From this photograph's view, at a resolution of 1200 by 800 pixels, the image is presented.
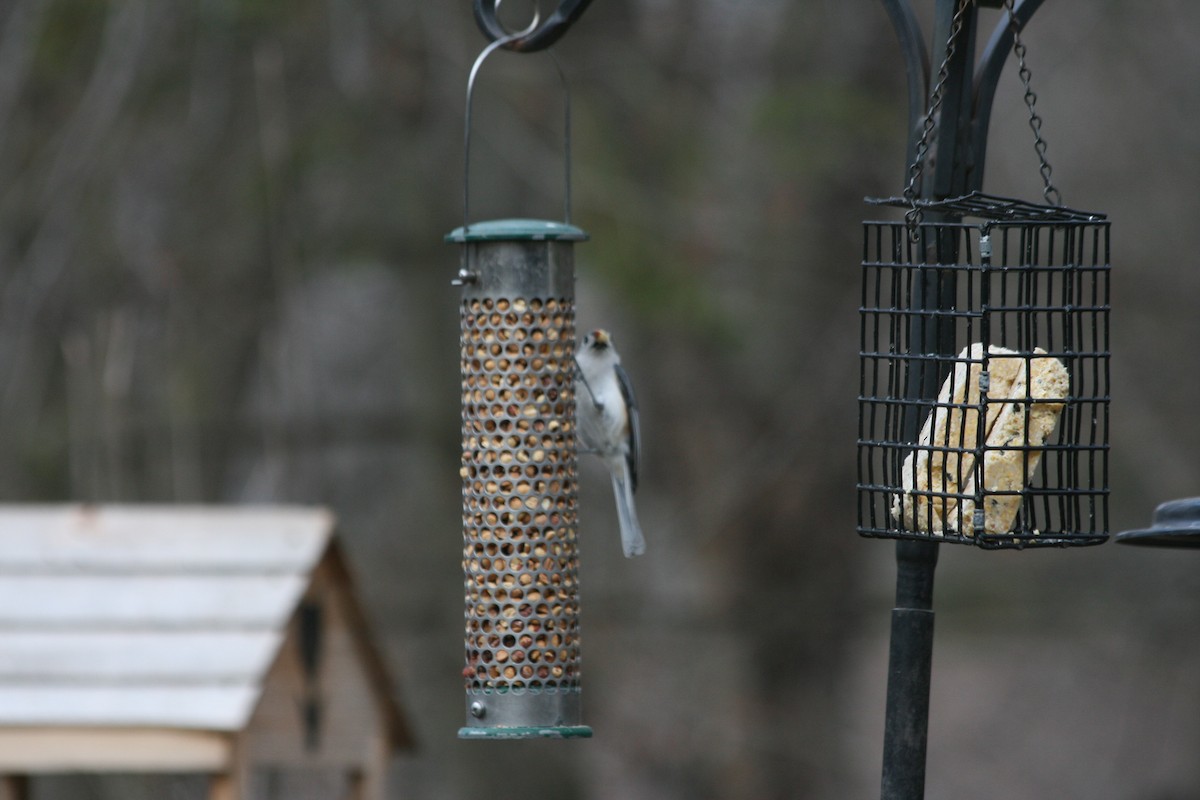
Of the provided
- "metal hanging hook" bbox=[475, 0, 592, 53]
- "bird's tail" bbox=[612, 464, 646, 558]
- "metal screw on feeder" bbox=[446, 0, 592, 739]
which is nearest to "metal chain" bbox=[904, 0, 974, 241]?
"metal hanging hook" bbox=[475, 0, 592, 53]

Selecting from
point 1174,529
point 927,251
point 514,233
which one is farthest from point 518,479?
point 1174,529

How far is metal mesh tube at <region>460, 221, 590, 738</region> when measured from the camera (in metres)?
4.12

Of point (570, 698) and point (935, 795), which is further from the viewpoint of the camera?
point (935, 795)

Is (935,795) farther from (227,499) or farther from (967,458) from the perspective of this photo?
(967,458)

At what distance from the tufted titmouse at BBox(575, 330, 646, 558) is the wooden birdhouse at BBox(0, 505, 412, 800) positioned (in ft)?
2.88

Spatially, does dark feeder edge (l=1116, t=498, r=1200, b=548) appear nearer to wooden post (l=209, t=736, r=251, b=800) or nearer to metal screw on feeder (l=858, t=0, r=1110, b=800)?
metal screw on feeder (l=858, t=0, r=1110, b=800)

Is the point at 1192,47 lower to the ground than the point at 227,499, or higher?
higher

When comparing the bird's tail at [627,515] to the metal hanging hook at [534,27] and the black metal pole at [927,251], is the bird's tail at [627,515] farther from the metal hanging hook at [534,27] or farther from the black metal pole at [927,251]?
the metal hanging hook at [534,27]

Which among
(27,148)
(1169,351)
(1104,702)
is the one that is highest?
(27,148)

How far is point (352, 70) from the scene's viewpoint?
715 cm

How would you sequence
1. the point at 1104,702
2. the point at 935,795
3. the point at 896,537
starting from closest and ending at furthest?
the point at 896,537 < the point at 1104,702 < the point at 935,795

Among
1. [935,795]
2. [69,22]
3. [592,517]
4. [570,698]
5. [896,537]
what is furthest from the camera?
[935,795]

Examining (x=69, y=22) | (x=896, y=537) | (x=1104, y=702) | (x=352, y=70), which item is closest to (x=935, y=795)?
(x=1104, y=702)

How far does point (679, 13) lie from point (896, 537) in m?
5.29
